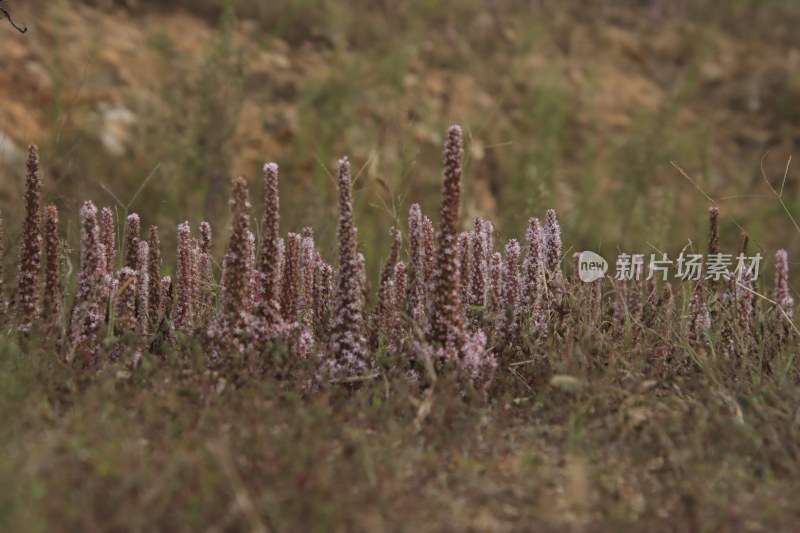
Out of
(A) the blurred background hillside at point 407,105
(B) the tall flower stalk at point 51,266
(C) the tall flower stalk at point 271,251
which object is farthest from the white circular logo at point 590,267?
(B) the tall flower stalk at point 51,266

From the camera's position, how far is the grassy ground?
2.25 m

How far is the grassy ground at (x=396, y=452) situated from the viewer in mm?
2250

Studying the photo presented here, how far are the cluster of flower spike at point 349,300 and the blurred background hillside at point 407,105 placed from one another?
5.45 feet

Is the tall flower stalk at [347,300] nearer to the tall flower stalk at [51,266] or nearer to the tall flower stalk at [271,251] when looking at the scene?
the tall flower stalk at [271,251]

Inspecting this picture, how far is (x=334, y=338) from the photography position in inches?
126

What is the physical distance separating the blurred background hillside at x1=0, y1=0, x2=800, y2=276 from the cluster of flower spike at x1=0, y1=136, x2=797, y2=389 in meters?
1.66

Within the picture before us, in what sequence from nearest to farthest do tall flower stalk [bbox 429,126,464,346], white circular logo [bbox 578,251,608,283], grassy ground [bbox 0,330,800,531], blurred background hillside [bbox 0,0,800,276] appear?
grassy ground [bbox 0,330,800,531], tall flower stalk [bbox 429,126,464,346], white circular logo [bbox 578,251,608,283], blurred background hillside [bbox 0,0,800,276]

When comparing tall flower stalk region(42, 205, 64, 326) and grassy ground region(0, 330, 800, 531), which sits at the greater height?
tall flower stalk region(42, 205, 64, 326)

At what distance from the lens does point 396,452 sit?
2.64 meters

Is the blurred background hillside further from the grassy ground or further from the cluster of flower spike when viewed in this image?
the grassy ground

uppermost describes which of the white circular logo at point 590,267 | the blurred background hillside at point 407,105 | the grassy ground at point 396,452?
the blurred background hillside at point 407,105

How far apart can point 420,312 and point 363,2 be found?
1117 cm

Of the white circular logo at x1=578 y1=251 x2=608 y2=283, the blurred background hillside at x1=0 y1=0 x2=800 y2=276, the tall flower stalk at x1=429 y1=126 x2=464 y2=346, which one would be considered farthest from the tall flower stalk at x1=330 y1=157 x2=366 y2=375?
the blurred background hillside at x1=0 y1=0 x2=800 y2=276

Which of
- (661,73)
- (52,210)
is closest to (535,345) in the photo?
(52,210)
